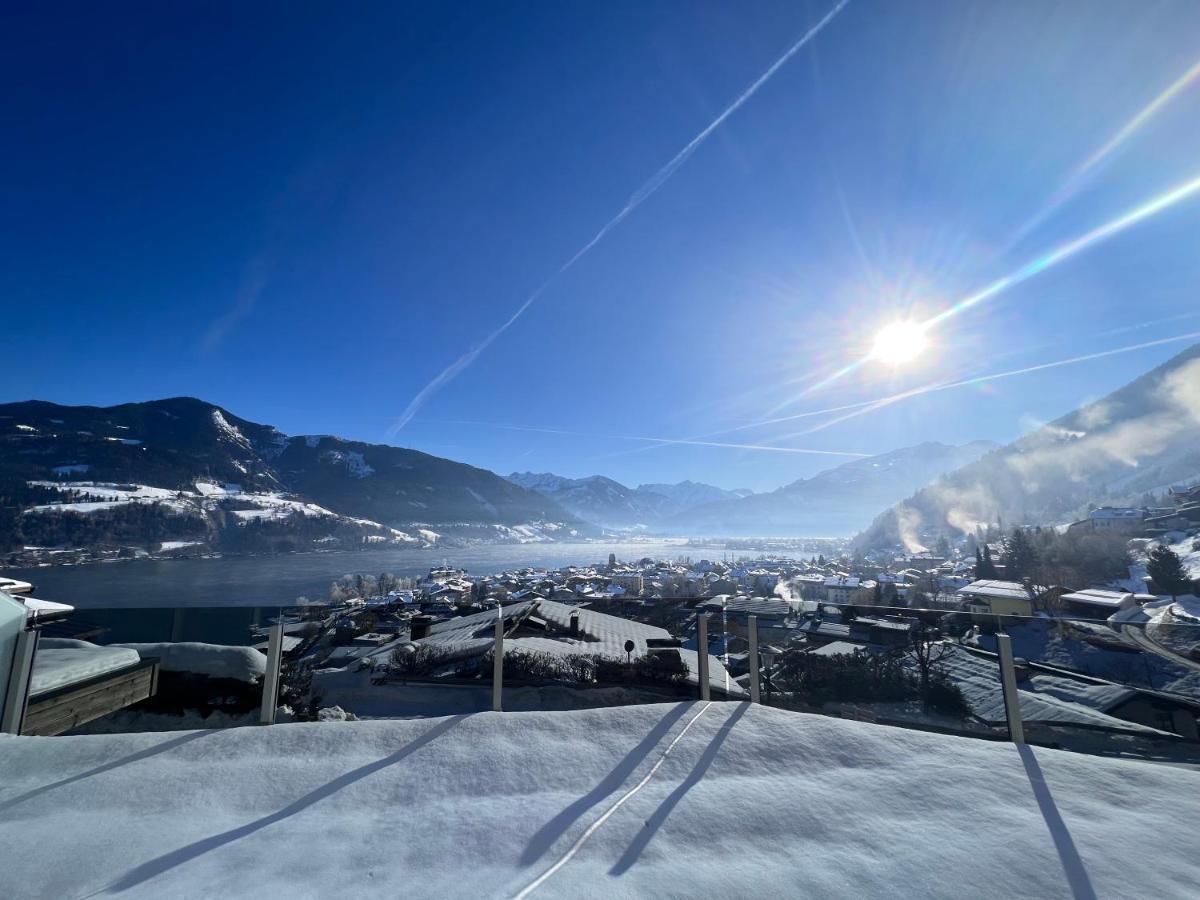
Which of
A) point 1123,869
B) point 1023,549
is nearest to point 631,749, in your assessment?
point 1123,869

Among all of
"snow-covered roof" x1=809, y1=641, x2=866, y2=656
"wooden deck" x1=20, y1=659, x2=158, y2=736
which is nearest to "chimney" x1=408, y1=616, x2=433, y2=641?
"wooden deck" x1=20, y1=659, x2=158, y2=736

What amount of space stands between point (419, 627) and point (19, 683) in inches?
110

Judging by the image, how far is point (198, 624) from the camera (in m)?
4.76

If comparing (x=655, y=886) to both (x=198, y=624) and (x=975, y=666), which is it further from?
(x=198, y=624)

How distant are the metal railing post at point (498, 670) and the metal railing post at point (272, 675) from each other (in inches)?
64.9

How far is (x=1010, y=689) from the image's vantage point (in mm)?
3426

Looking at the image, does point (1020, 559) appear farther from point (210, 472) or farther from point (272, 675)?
point (210, 472)

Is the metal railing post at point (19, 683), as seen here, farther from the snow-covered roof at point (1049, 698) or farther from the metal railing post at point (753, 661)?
the snow-covered roof at point (1049, 698)

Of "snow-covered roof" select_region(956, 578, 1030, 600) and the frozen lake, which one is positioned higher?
"snow-covered roof" select_region(956, 578, 1030, 600)

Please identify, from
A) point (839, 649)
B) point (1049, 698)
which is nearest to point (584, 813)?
point (839, 649)

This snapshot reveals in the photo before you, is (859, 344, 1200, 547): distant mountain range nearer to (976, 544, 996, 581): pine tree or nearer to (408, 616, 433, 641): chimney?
(976, 544, 996, 581): pine tree

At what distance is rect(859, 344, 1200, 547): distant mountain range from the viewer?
415 feet

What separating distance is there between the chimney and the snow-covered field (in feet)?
5.82

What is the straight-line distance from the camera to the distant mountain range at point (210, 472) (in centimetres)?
10456
